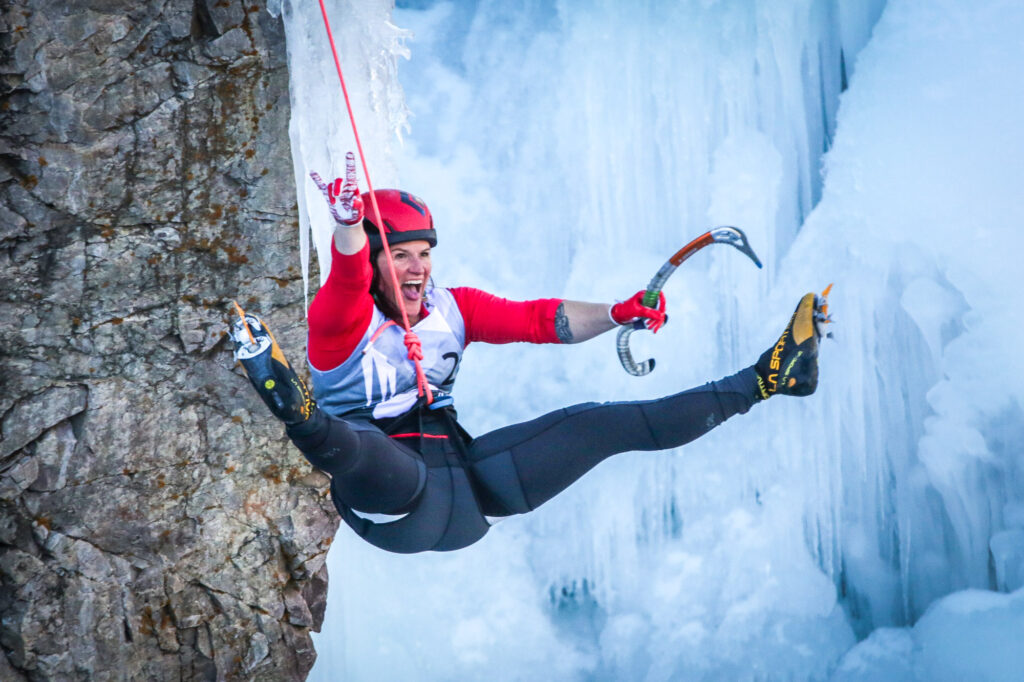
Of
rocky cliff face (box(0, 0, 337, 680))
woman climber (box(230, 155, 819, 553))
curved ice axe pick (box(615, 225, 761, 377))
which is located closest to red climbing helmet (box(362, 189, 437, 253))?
woman climber (box(230, 155, 819, 553))

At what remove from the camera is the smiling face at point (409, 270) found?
235cm

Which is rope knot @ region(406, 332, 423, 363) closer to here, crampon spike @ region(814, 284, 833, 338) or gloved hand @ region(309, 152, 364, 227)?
gloved hand @ region(309, 152, 364, 227)

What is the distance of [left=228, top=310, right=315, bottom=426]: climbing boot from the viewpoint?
1854mm

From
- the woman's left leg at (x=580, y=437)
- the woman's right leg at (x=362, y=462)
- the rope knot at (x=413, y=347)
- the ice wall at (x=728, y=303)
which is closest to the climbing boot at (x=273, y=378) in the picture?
the woman's right leg at (x=362, y=462)

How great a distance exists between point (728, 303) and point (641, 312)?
125 inches

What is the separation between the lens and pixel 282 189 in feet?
14.2

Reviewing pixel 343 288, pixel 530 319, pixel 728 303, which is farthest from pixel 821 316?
pixel 728 303

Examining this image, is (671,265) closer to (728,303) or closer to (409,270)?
(409,270)

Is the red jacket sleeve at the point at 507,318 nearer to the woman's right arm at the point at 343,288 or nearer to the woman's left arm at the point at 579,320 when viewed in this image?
the woman's left arm at the point at 579,320

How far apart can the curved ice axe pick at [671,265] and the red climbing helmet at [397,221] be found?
0.57m

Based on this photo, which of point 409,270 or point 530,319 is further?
point 530,319

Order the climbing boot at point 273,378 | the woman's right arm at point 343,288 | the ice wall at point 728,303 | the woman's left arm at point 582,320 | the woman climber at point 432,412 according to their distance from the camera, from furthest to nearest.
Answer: the ice wall at point 728,303, the woman's left arm at point 582,320, the woman climber at point 432,412, the woman's right arm at point 343,288, the climbing boot at point 273,378

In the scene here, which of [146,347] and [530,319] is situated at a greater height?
[146,347]

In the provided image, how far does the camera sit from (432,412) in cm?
239
